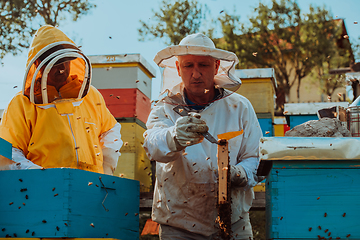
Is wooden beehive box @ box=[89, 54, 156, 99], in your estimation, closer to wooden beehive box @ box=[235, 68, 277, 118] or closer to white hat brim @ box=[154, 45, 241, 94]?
wooden beehive box @ box=[235, 68, 277, 118]

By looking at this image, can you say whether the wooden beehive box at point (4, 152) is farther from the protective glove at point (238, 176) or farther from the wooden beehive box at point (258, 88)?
the wooden beehive box at point (258, 88)

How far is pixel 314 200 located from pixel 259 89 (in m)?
3.46

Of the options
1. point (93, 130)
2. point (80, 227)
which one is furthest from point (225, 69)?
point (80, 227)

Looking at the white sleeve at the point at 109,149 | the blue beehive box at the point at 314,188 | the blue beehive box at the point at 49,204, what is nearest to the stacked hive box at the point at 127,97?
the white sleeve at the point at 109,149

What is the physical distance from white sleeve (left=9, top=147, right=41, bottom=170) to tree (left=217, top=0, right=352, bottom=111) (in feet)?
52.2

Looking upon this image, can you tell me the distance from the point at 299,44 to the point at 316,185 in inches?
677

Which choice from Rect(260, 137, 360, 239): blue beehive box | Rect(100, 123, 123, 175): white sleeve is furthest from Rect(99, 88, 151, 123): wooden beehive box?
Rect(260, 137, 360, 239): blue beehive box

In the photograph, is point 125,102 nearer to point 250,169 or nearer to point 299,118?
point 299,118

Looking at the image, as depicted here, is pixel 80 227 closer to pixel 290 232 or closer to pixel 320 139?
pixel 290 232

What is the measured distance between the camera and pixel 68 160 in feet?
8.28

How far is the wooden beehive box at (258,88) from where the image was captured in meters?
5.01

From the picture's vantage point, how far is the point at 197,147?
2.29 metres

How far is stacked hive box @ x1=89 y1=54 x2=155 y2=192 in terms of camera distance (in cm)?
454

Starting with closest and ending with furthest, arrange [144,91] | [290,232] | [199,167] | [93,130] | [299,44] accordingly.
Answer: [290,232]
[199,167]
[93,130]
[144,91]
[299,44]
